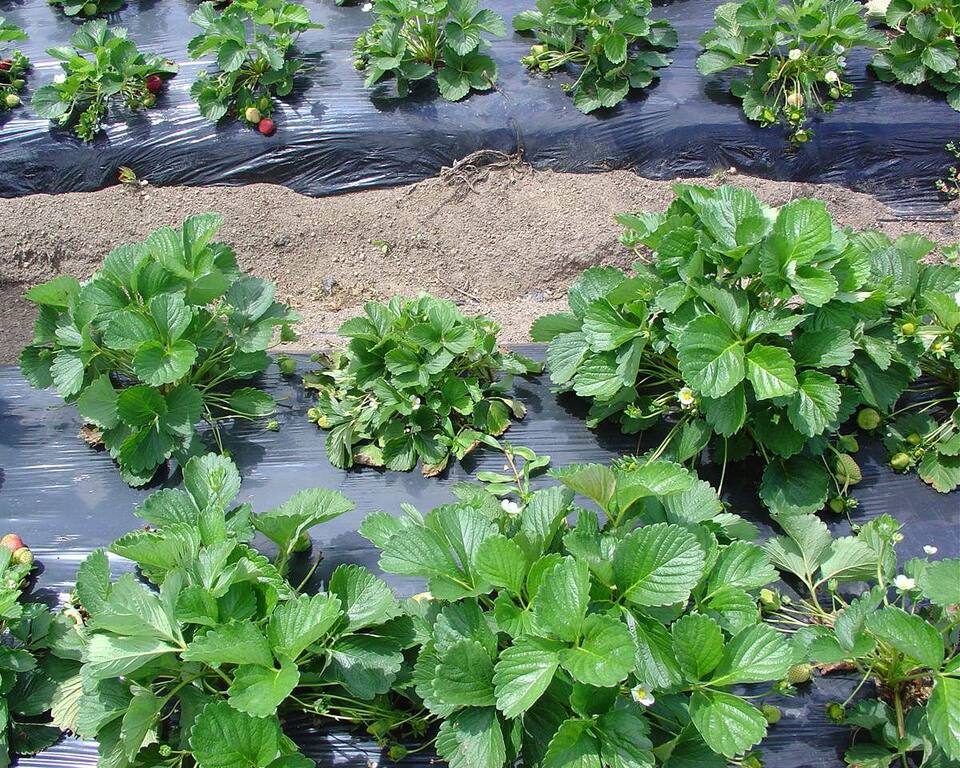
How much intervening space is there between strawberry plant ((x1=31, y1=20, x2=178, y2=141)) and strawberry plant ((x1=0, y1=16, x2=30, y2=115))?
0.22m

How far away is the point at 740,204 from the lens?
246 cm

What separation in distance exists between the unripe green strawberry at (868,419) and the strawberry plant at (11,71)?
4.06 m

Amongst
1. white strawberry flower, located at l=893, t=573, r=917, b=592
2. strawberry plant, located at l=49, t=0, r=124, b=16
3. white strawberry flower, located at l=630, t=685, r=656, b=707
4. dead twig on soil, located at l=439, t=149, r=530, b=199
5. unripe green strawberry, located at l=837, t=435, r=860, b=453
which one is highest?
strawberry plant, located at l=49, t=0, r=124, b=16

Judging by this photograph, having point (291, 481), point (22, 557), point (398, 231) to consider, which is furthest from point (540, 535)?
point (398, 231)

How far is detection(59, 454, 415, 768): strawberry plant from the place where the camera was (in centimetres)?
176

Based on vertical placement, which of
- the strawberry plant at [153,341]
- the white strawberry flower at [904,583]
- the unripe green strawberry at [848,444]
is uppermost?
the strawberry plant at [153,341]

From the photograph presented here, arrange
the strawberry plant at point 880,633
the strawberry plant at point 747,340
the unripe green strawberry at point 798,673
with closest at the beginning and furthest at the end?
1. the strawberry plant at point 880,633
2. the unripe green strawberry at point 798,673
3. the strawberry plant at point 747,340

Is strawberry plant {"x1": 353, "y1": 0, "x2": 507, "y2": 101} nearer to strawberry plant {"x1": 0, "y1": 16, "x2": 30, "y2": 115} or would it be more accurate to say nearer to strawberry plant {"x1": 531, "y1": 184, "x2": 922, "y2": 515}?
strawberry plant {"x1": 0, "y1": 16, "x2": 30, "y2": 115}

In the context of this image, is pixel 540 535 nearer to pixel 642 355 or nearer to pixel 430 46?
pixel 642 355

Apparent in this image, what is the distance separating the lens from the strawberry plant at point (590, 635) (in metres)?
1.72

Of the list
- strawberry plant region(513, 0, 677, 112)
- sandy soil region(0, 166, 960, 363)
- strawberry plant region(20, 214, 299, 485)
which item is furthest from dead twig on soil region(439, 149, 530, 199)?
strawberry plant region(20, 214, 299, 485)

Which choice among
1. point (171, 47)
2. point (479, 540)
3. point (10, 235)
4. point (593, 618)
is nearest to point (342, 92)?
point (171, 47)

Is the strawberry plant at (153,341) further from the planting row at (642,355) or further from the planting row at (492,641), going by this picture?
the planting row at (492,641)

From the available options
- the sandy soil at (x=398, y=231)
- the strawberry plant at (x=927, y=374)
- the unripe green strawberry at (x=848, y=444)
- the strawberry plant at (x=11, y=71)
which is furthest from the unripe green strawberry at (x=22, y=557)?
the strawberry plant at (x=11, y=71)
